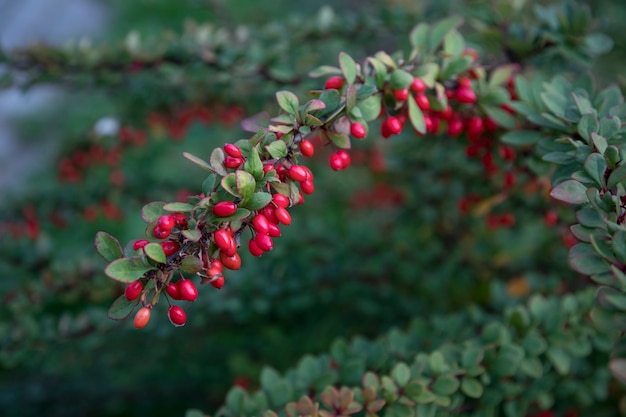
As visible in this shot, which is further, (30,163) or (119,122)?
(30,163)

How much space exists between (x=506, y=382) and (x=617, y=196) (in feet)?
1.51

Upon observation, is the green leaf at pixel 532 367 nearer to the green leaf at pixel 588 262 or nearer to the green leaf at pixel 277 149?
the green leaf at pixel 588 262

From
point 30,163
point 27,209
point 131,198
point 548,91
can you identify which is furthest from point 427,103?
point 30,163

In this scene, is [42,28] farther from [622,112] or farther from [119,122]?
[622,112]

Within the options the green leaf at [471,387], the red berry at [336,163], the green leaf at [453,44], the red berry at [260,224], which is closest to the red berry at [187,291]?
the red berry at [260,224]

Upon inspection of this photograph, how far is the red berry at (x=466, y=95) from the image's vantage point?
3.18 feet

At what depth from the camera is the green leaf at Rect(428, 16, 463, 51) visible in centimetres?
104

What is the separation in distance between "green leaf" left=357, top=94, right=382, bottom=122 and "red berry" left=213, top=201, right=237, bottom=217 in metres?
0.26

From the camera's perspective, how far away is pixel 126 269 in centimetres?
69

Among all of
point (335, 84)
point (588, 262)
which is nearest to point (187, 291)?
point (335, 84)

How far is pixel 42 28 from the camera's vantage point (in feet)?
13.8

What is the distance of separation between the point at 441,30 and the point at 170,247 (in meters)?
0.65

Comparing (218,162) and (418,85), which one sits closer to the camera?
(218,162)

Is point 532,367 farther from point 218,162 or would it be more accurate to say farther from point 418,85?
point 218,162
